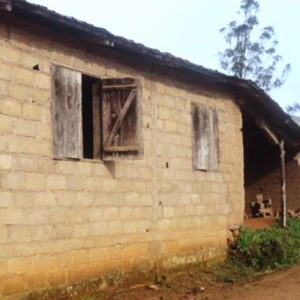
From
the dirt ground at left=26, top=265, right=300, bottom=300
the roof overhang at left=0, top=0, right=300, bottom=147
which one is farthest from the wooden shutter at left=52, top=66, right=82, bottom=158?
the dirt ground at left=26, top=265, right=300, bottom=300

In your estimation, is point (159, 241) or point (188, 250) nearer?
point (159, 241)

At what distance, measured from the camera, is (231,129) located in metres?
11.6

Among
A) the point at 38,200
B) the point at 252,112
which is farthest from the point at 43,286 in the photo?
the point at 252,112

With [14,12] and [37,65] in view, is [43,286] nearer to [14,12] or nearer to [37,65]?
[37,65]

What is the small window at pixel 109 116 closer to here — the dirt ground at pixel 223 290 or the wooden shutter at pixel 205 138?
the dirt ground at pixel 223 290

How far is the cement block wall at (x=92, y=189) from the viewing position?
7031mm

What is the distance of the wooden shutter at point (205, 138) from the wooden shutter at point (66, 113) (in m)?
3.09

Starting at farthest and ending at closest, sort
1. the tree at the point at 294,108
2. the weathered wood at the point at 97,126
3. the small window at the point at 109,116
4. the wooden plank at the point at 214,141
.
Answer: the tree at the point at 294,108 < the wooden plank at the point at 214,141 < the weathered wood at the point at 97,126 < the small window at the point at 109,116

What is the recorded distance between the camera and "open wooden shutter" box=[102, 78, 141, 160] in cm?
817

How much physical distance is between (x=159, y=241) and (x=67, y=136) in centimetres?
261

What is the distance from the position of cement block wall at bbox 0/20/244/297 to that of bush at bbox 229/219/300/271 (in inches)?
16.4

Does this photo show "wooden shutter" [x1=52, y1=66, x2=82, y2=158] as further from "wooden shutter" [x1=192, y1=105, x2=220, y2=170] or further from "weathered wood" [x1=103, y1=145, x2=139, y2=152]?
"wooden shutter" [x1=192, y1=105, x2=220, y2=170]

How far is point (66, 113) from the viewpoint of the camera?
7.75 m

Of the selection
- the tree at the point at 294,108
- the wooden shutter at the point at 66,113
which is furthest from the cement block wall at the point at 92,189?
the tree at the point at 294,108
